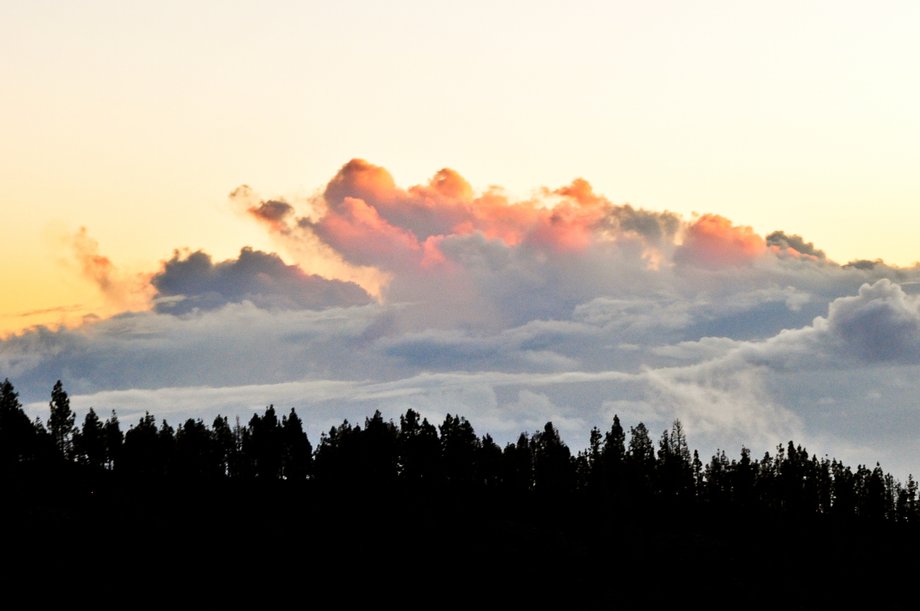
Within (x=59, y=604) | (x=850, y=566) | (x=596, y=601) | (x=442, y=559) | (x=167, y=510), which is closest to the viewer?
(x=59, y=604)

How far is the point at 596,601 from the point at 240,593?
50.6 metres

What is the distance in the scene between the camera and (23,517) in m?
163

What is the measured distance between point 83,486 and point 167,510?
24613 mm

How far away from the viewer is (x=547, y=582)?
16538cm

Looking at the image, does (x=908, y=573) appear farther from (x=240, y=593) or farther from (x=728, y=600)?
(x=240, y=593)

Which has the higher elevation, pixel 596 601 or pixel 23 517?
pixel 23 517

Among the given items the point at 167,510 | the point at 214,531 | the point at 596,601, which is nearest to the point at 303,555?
the point at 214,531

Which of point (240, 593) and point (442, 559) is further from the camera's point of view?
point (442, 559)

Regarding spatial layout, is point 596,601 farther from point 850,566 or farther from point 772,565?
point 850,566

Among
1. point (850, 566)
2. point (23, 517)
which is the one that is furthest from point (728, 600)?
point (23, 517)

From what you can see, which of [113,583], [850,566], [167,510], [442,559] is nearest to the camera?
[113,583]

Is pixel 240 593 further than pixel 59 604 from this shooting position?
Yes

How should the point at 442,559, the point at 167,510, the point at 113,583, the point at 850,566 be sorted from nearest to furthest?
the point at 113,583
the point at 442,559
the point at 167,510
the point at 850,566

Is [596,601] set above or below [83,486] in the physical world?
below
